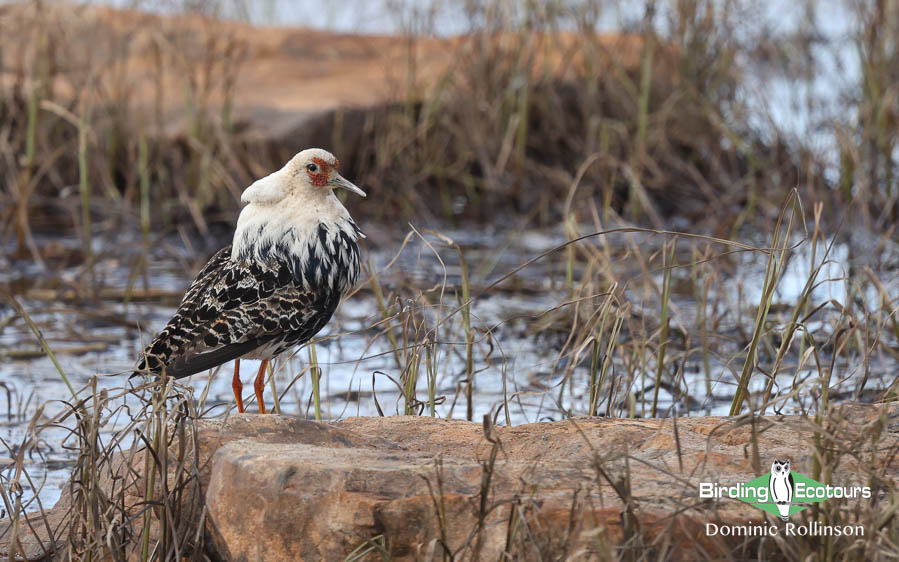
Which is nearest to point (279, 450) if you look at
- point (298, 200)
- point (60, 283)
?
point (298, 200)

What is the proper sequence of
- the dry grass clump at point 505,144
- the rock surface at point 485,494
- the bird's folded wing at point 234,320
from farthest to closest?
the dry grass clump at point 505,144
the bird's folded wing at point 234,320
the rock surface at point 485,494

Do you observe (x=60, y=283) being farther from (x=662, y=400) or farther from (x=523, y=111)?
(x=662, y=400)

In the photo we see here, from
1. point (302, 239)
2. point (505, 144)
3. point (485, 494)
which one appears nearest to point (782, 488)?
point (485, 494)

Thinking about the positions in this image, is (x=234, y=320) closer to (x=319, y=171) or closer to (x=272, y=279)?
(x=272, y=279)

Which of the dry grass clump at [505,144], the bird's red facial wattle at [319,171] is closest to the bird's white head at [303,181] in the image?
the bird's red facial wattle at [319,171]

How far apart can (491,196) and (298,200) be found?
525cm

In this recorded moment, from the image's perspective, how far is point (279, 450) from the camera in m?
3.21

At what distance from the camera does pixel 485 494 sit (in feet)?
9.36

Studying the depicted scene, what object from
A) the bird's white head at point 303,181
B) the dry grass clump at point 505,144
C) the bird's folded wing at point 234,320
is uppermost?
the dry grass clump at point 505,144

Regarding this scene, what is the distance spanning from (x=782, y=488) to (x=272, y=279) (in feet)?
5.64

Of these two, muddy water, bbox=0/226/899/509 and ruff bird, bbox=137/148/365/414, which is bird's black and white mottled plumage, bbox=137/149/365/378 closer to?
ruff bird, bbox=137/148/365/414

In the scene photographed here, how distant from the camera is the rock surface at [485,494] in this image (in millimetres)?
2871

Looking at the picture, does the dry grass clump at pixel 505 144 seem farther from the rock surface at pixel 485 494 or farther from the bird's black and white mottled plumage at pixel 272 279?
the rock surface at pixel 485 494

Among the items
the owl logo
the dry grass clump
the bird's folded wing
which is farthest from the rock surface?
the dry grass clump
